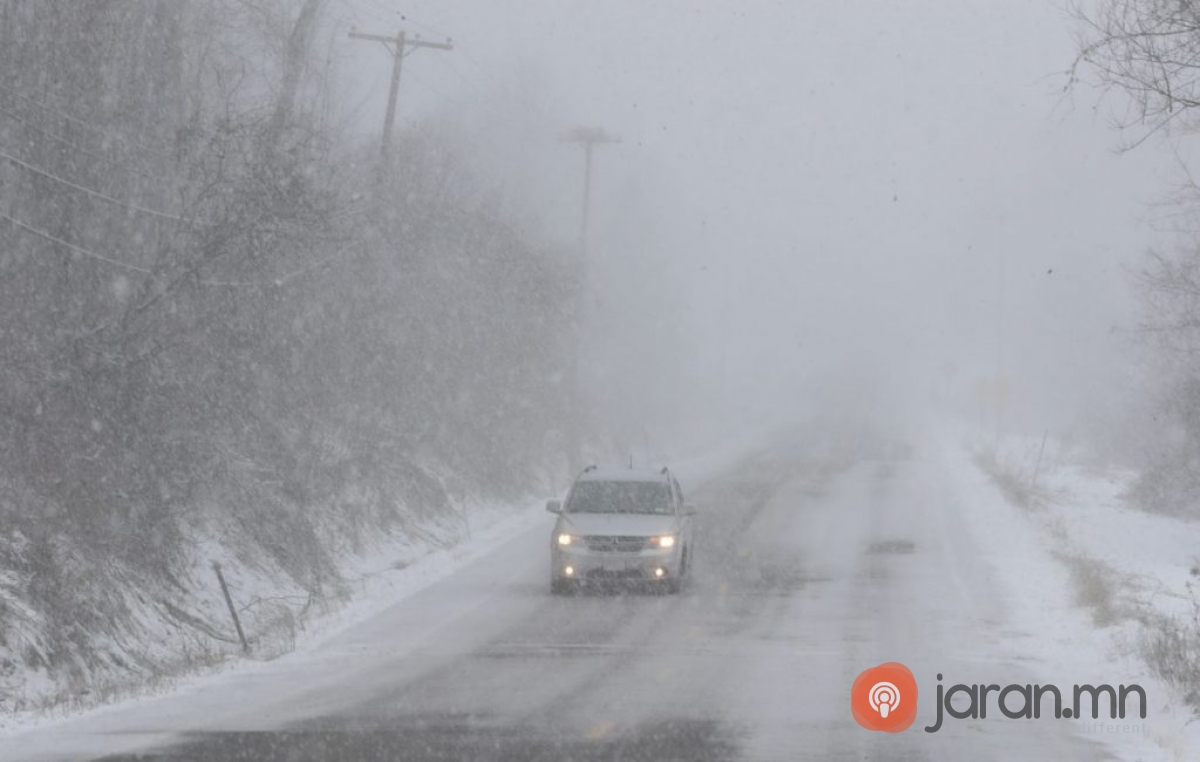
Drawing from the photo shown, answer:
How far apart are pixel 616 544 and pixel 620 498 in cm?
160

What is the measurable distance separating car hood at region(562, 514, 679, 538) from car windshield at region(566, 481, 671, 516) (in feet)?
1.08

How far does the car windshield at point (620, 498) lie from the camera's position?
20750 mm

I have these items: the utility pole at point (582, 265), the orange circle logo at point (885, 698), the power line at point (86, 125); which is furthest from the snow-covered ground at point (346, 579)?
the utility pole at point (582, 265)

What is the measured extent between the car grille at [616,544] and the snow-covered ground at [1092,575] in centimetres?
501

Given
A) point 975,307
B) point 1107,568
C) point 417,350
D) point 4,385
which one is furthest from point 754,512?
point 975,307

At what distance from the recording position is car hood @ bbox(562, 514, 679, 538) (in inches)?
773

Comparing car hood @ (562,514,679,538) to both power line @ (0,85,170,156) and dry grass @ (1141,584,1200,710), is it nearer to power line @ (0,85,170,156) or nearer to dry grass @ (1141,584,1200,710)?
dry grass @ (1141,584,1200,710)

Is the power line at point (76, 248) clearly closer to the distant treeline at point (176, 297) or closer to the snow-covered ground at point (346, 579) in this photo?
the distant treeline at point (176, 297)

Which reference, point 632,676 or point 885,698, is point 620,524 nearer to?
point 632,676

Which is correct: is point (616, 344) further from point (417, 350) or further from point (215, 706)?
point (215, 706)

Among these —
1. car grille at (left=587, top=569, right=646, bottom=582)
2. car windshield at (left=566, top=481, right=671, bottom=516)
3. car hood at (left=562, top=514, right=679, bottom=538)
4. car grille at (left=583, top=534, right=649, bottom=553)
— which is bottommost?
car grille at (left=587, top=569, right=646, bottom=582)

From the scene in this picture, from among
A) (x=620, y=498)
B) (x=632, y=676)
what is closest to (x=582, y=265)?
(x=620, y=498)

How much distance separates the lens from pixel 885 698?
12398 millimetres

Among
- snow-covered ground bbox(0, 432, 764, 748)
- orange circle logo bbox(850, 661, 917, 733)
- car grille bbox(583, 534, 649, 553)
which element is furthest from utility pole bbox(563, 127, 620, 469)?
orange circle logo bbox(850, 661, 917, 733)
